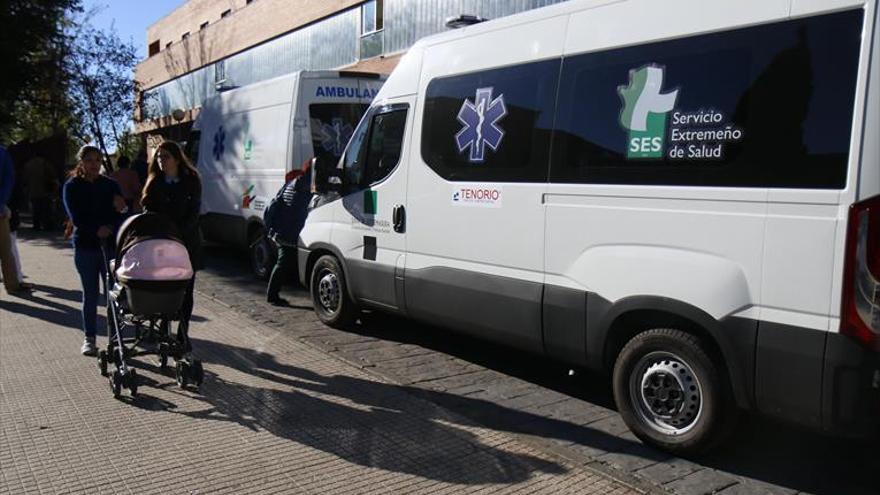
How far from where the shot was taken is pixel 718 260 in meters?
3.74

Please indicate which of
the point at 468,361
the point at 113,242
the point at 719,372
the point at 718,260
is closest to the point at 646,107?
the point at 718,260

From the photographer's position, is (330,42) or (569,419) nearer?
(569,419)

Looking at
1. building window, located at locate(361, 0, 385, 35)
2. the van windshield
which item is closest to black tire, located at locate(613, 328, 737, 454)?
the van windshield

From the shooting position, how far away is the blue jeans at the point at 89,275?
574cm

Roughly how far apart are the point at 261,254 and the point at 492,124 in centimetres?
576

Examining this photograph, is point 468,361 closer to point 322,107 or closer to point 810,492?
point 810,492

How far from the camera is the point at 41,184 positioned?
15.7 m

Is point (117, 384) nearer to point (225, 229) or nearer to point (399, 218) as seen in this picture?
point (399, 218)

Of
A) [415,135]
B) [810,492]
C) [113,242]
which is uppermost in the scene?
[415,135]

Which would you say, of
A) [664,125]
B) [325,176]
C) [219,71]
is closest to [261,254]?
[325,176]

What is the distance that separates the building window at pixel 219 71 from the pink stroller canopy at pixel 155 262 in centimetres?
2539

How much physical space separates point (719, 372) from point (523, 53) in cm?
249

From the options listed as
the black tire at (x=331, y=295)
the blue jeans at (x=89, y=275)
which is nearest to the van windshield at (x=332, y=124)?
the black tire at (x=331, y=295)

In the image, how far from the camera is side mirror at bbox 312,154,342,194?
6.84 meters
